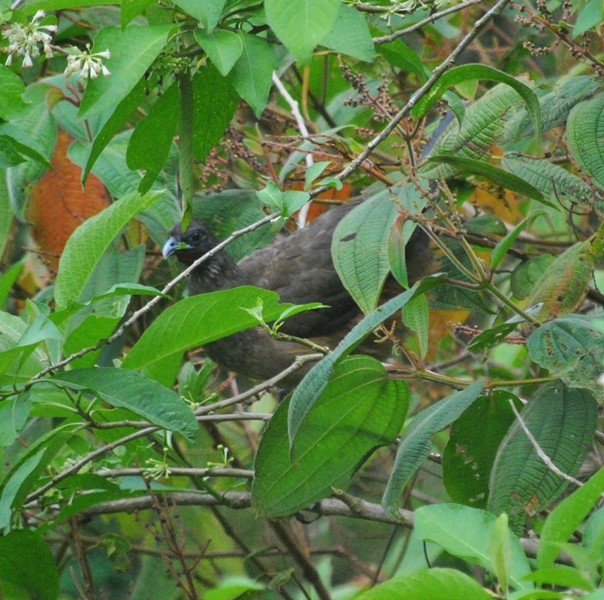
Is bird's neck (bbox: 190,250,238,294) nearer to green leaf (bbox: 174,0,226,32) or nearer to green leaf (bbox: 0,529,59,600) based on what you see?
green leaf (bbox: 0,529,59,600)

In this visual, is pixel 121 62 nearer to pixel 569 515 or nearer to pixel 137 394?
pixel 137 394

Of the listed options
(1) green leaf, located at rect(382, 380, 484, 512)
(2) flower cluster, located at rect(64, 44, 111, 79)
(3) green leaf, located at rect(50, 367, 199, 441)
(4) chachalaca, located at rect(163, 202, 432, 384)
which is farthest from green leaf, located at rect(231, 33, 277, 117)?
(4) chachalaca, located at rect(163, 202, 432, 384)

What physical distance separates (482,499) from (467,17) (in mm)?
2861

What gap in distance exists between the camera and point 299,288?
5.26 meters

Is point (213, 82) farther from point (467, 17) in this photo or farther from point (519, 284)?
point (467, 17)

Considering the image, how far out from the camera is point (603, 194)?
328 centimetres

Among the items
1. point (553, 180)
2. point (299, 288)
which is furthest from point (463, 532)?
point (299, 288)

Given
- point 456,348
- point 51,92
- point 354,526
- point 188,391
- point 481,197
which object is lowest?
point 354,526

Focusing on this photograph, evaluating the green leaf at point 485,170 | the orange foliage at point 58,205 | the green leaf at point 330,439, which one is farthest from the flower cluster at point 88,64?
the orange foliage at point 58,205

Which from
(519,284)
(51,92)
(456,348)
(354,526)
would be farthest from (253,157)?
(354,526)

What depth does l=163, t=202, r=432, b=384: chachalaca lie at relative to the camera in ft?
16.5

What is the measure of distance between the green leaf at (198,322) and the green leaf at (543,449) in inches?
26.8

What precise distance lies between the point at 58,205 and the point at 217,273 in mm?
1039

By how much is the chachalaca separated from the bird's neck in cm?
5
